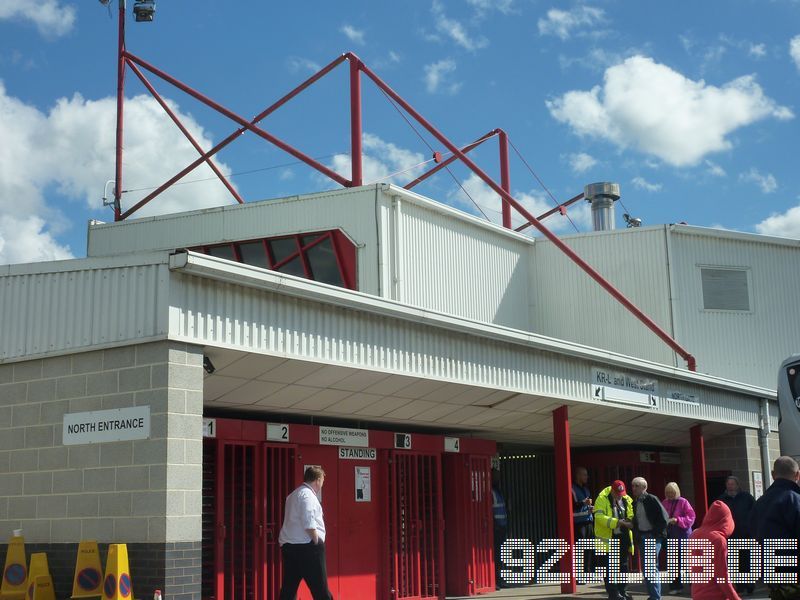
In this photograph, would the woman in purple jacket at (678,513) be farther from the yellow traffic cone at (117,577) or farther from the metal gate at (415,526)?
the yellow traffic cone at (117,577)

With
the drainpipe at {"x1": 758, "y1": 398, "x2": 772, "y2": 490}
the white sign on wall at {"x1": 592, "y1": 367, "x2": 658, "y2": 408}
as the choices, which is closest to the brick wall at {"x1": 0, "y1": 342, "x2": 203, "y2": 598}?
the white sign on wall at {"x1": 592, "y1": 367, "x2": 658, "y2": 408}

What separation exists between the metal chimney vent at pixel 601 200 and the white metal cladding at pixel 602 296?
255 inches

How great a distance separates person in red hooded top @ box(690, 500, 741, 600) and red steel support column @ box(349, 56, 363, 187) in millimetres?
11565

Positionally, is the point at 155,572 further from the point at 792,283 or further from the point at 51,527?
the point at 792,283

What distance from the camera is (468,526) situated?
54.2ft

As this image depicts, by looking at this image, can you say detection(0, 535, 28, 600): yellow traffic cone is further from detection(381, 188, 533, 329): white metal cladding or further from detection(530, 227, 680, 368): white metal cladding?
detection(530, 227, 680, 368): white metal cladding

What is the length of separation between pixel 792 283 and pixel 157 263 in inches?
779

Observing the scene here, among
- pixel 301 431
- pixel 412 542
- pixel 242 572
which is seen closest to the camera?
pixel 242 572

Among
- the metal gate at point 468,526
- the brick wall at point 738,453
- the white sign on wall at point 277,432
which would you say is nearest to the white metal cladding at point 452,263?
the metal gate at point 468,526

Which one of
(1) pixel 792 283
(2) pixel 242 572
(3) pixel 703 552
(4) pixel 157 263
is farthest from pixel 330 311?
(1) pixel 792 283

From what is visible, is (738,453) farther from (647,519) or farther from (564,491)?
(647,519)

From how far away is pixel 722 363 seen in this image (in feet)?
80.6

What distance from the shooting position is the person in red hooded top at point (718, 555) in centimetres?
961

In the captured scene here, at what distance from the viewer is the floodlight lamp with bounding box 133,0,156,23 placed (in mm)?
22688
